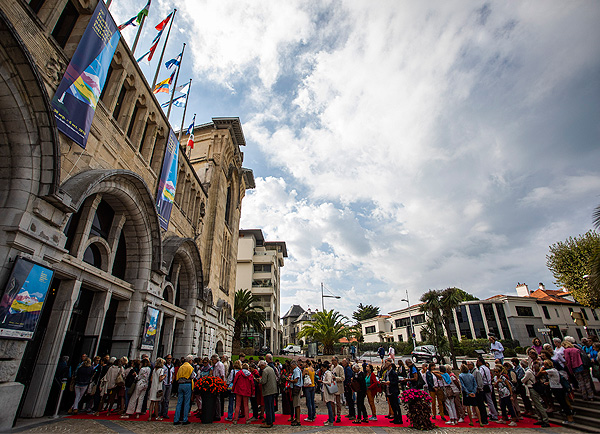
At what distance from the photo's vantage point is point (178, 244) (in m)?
15.8

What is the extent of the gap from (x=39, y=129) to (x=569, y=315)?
64.6 meters

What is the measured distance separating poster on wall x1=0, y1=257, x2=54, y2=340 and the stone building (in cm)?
20

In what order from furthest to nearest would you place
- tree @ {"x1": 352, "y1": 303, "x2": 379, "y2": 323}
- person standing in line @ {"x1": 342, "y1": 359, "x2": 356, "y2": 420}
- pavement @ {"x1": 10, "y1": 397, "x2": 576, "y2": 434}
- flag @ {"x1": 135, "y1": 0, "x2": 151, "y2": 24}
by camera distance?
1. tree @ {"x1": 352, "y1": 303, "x2": 379, "y2": 323}
2. flag @ {"x1": 135, "y1": 0, "x2": 151, "y2": 24}
3. person standing in line @ {"x1": 342, "y1": 359, "x2": 356, "y2": 420}
4. pavement @ {"x1": 10, "y1": 397, "x2": 576, "y2": 434}

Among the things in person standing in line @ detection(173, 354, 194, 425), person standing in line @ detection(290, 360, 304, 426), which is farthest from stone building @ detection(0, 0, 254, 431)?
person standing in line @ detection(290, 360, 304, 426)

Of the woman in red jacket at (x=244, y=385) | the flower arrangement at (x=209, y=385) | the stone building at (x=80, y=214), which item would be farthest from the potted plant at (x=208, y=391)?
the stone building at (x=80, y=214)

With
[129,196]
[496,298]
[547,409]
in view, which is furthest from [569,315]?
[129,196]

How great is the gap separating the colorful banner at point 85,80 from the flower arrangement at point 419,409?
12.8m

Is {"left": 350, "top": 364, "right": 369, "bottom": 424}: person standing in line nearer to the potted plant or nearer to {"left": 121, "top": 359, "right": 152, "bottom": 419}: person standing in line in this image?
the potted plant

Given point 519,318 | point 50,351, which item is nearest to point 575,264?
point 519,318

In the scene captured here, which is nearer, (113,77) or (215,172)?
(113,77)

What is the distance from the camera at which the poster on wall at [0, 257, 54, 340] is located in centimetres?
691

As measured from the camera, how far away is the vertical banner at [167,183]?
15148mm

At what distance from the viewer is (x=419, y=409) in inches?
348

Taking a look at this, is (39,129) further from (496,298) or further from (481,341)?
(496,298)
